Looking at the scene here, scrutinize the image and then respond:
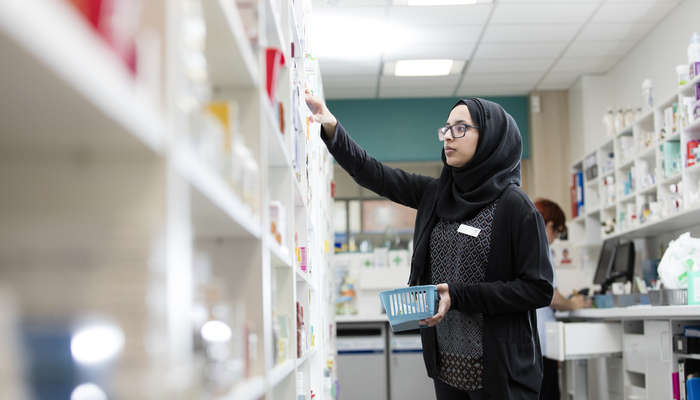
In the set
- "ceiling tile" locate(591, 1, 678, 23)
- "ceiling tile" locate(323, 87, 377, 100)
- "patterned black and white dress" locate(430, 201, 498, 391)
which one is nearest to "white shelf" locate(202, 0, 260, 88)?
"patterned black and white dress" locate(430, 201, 498, 391)

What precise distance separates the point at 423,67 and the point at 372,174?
13.7 feet

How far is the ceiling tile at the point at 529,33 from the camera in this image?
5477 mm

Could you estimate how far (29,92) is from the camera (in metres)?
0.54

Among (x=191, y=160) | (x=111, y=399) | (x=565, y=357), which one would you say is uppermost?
(x=191, y=160)

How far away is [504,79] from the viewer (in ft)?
22.1

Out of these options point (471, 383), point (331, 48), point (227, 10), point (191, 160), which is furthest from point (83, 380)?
point (331, 48)

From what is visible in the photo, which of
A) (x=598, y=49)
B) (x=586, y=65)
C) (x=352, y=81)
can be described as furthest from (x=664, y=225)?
(x=352, y=81)

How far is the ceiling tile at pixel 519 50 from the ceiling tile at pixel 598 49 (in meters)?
0.11

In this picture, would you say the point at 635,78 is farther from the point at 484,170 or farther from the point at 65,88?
the point at 65,88

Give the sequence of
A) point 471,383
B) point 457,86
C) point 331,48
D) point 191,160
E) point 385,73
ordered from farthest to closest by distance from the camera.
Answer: point 457,86
point 385,73
point 331,48
point 471,383
point 191,160

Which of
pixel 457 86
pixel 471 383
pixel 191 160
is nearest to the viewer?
pixel 191 160

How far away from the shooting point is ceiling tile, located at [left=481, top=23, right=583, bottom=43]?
216 inches

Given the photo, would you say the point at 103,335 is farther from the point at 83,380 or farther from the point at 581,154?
the point at 581,154

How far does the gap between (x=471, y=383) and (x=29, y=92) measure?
172 centimetres
